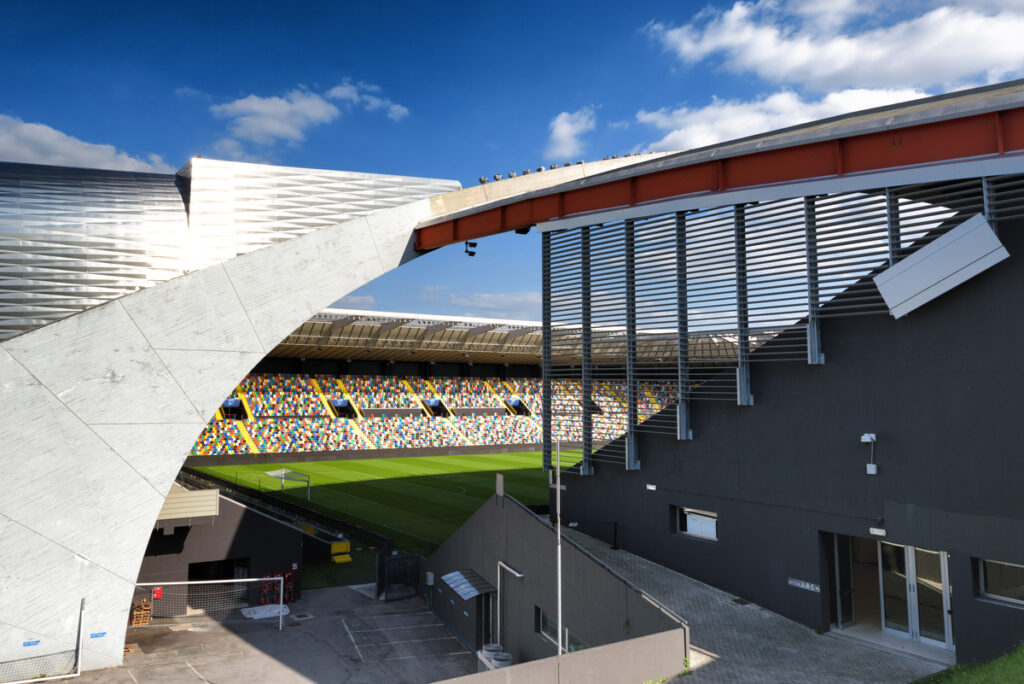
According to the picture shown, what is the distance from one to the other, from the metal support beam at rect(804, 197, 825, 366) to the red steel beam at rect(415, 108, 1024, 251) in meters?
0.77

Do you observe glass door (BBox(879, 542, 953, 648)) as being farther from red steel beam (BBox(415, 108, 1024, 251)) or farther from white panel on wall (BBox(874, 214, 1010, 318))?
red steel beam (BBox(415, 108, 1024, 251))

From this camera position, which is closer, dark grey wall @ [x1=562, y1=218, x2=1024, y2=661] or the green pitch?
dark grey wall @ [x1=562, y1=218, x2=1024, y2=661]

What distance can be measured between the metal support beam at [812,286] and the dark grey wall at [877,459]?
22cm

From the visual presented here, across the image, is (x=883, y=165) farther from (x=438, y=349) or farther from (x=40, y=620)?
(x=438, y=349)

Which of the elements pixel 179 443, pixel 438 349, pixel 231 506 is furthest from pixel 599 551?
pixel 438 349

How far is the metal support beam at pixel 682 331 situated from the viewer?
15.6 m

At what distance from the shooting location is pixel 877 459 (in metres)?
12.5

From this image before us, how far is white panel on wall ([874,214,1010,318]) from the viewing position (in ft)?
35.9

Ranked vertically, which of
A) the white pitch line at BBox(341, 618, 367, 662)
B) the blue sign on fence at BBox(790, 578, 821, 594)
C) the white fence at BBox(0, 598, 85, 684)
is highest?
the blue sign on fence at BBox(790, 578, 821, 594)

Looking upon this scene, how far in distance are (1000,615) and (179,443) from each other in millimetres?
15162

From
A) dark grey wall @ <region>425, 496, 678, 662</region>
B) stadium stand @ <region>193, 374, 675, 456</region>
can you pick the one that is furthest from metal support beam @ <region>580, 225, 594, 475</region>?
stadium stand @ <region>193, 374, 675, 456</region>

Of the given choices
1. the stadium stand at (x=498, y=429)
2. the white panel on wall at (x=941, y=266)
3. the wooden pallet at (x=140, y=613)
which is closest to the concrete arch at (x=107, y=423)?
the wooden pallet at (x=140, y=613)

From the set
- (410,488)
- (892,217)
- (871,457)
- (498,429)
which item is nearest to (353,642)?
(871,457)

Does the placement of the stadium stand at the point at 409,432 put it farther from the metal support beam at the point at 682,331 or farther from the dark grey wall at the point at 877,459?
the metal support beam at the point at 682,331
